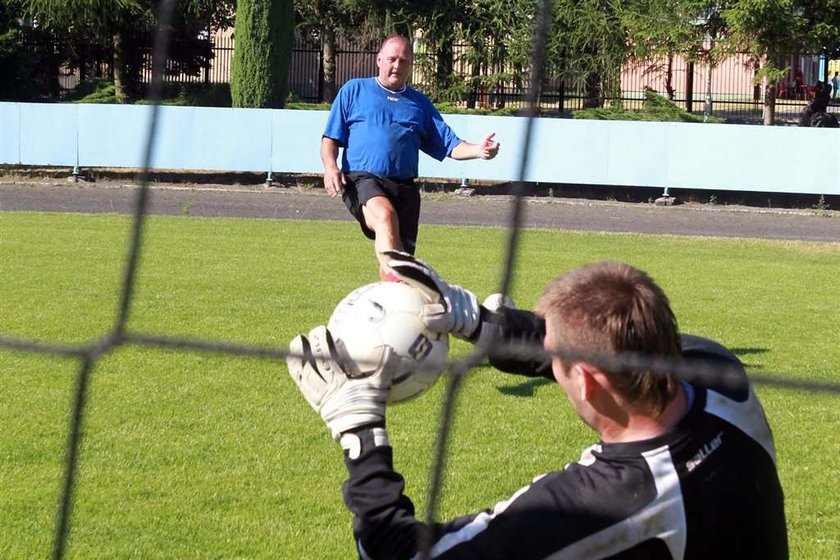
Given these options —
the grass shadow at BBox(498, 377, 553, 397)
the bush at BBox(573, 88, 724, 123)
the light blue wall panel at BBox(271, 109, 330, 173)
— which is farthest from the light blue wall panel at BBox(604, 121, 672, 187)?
the grass shadow at BBox(498, 377, 553, 397)

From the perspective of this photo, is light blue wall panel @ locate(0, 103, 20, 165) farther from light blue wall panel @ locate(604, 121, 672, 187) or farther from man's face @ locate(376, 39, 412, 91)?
man's face @ locate(376, 39, 412, 91)

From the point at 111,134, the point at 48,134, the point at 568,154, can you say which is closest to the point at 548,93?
the point at 568,154

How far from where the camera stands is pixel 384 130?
247 inches

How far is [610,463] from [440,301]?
447 millimetres

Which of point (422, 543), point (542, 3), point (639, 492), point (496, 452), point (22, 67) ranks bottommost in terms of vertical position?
point (496, 452)

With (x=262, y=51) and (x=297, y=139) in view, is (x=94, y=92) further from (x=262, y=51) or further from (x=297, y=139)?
(x=297, y=139)

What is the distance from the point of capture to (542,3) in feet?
8.31

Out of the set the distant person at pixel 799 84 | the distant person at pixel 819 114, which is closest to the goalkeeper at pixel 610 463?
the distant person at pixel 819 114

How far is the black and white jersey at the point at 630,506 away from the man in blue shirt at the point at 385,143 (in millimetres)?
3981

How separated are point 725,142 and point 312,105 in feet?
22.3

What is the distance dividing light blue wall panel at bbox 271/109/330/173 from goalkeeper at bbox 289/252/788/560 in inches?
609

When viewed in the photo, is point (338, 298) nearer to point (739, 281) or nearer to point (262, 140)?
point (739, 281)

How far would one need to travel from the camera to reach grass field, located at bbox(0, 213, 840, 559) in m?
3.88

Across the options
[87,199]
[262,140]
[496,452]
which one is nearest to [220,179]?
[262,140]
